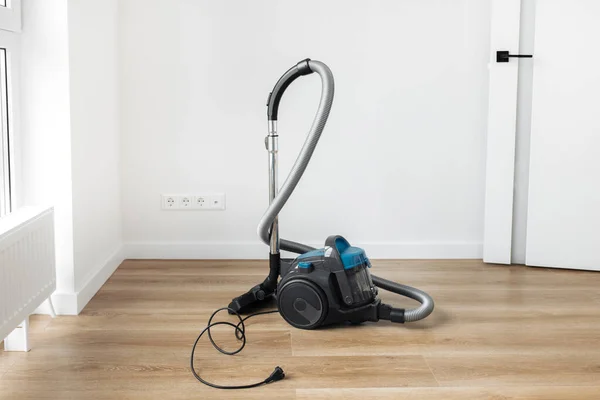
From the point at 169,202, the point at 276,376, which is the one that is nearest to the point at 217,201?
the point at 169,202

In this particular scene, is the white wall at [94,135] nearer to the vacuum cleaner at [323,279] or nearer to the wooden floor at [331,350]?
the wooden floor at [331,350]

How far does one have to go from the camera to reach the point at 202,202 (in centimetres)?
410

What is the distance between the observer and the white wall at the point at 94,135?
321 centimetres

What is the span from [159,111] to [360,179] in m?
1.10

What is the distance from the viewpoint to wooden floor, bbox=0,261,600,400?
2.46 metres

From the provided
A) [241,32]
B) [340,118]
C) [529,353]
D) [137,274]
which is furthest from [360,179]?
[529,353]

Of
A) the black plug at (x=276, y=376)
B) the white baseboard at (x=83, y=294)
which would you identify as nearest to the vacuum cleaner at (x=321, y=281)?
the black plug at (x=276, y=376)

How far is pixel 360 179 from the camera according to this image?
410 centimetres

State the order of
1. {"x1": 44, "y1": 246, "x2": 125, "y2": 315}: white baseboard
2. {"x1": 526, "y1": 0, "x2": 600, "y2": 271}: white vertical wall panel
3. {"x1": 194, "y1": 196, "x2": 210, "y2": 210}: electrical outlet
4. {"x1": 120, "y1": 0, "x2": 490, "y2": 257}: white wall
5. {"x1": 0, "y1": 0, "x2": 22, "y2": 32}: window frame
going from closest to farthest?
1. {"x1": 0, "y1": 0, "x2": 22, "y2": 32}: window frame
2. {"x1": 44, "y1": 246, "x2": 125, "y2": 315}: white baseboard
3. {"x1": 526, "y1": 0, "x2": 600, "y2": 271}: white vertical wall panel
4. {"x1": 120, "y1": 0, "x2": 490, "y2": 257}: white wall
5. {"x1": 194, "y1": 196, "x2": 210, "y2": 210}: electrical outlet

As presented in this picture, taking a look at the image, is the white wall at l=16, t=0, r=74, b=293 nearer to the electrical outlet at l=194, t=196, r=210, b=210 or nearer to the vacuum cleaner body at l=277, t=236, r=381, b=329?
the vacuum cleaner body at l=277, t=236, r=381, b=329

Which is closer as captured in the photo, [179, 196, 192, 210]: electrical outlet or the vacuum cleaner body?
the vacuum cleaner body

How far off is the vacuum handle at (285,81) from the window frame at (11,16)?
99 cm

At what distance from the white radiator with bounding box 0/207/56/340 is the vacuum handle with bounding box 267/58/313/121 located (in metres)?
0.93

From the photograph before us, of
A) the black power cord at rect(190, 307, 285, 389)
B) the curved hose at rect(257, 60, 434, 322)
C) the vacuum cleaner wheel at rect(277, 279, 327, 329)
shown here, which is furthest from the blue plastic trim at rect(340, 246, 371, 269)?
the black power cord at rect(190, 307, 285, 389)
